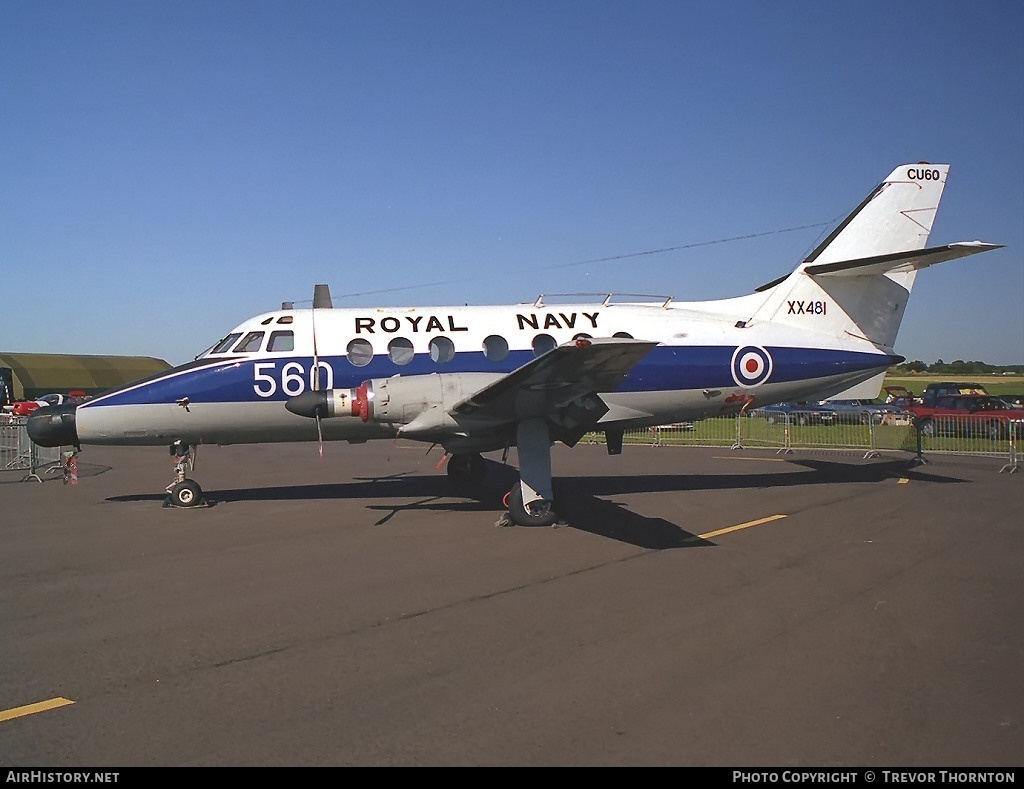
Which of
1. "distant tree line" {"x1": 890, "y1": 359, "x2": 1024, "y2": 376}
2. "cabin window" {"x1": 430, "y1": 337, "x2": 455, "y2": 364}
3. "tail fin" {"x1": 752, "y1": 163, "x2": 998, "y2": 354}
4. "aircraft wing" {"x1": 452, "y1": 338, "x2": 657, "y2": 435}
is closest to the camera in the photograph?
"aircraft wing" {"x1": 452, "y1": 338, "x2": 657, "y2": 435}

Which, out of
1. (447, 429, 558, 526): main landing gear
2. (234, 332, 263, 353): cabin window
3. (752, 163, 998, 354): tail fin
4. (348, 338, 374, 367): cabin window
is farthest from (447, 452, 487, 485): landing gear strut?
(752, 163, 998, 354): tail fin

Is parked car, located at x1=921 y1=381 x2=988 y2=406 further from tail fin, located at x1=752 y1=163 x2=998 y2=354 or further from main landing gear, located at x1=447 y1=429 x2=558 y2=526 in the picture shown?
main landing gear, located at x1=447 y1=429 x2=558 y2=526

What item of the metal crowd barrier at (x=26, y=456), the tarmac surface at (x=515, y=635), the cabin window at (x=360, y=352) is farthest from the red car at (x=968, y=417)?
the metal crowd barrier at (x=26, y=456)

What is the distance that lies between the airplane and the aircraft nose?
0.07 feet

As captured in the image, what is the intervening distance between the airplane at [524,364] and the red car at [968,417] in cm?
998

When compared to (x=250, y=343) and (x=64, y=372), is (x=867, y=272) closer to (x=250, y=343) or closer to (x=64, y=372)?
(x=250, y=343)

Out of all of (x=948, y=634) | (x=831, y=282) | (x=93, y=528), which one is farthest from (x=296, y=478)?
(x=948, y=634)

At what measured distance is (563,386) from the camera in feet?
35.8

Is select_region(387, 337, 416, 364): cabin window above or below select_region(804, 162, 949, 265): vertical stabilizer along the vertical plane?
below

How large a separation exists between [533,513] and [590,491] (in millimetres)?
3801

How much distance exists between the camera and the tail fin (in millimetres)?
14805

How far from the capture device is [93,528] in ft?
37.1

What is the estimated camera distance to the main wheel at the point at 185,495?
43.5 ft

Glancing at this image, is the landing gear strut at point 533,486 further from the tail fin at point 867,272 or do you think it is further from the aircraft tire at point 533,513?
the tail fin at point 867,272
